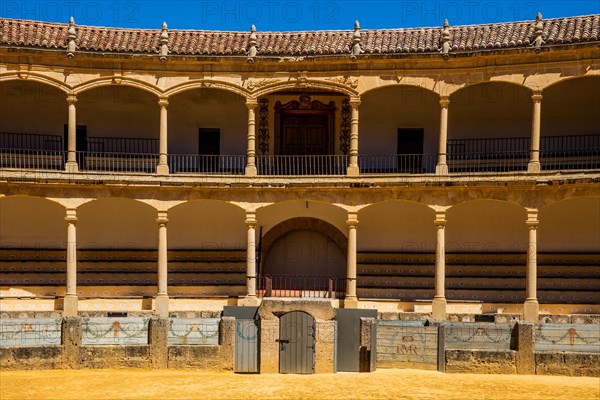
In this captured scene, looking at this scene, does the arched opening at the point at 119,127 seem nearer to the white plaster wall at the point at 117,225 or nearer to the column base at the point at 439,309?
the white plaster wall at the point at 117,225

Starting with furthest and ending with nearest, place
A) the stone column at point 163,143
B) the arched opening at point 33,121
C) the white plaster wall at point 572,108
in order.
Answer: the arched opening at point 33,121 → the white plaster wall at point 572,108 → the stone column at point 163,143

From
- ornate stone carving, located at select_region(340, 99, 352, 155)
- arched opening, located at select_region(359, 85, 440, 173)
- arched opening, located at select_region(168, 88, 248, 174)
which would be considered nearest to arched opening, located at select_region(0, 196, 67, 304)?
arched opening, located at select_region(168, 88, 248, 174)

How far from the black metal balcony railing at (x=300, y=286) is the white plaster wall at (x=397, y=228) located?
168 centimetres

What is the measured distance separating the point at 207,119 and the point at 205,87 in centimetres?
271

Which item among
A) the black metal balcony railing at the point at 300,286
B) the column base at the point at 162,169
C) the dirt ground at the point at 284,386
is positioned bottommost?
the dirt ground at the point at 284,386

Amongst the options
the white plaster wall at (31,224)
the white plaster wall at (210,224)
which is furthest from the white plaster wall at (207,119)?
the white plaster wall at (31,224)

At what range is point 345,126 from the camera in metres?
27.0

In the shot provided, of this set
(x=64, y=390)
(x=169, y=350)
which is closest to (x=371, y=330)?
(x=169, y=350)

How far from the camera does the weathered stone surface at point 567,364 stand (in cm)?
1858

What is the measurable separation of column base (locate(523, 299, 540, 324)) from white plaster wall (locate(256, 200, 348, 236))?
6.65 m

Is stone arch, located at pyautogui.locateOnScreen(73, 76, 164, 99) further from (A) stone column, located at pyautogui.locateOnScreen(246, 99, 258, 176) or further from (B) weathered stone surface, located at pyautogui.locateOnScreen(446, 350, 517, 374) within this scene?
(B) weathered stone surface, located at pyautogui.locateOnScreen(446, 350, 517, 374)

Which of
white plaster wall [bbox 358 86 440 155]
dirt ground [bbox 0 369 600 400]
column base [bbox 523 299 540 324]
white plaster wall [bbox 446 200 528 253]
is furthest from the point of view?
white plaster wall [bbox 358 86 440 155]

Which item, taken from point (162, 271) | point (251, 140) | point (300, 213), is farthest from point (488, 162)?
point (162, 271)

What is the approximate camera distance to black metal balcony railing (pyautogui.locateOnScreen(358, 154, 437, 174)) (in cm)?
2673
